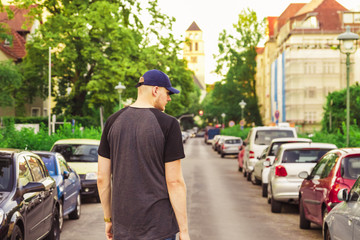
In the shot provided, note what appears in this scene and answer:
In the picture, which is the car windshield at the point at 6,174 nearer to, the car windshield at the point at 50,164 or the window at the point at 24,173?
the window at the point at 24,173

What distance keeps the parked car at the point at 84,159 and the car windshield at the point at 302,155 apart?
4672 mm

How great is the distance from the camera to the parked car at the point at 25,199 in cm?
756

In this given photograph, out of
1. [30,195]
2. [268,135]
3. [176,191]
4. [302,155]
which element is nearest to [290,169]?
[302,155]

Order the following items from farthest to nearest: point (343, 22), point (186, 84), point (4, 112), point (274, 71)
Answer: point (274, 71), point (343, 22), point (4, 112), point (186, 84)

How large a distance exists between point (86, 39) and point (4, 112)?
11681mm

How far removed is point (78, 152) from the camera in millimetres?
18094

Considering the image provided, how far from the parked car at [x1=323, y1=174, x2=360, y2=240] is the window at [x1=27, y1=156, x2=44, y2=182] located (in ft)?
13.1

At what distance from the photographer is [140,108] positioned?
448 cm

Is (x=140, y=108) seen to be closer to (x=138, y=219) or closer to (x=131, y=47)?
(x=138, y=219)

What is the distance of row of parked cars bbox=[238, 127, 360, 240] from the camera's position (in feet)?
24.6

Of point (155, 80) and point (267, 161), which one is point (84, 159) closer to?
point (267, 161)

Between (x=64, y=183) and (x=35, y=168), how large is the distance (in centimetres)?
301

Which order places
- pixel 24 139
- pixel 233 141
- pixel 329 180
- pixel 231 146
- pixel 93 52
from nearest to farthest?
pixel 329 180
pixel 24 139
pixel 93 52
pixel 231 146
pixel 233 141

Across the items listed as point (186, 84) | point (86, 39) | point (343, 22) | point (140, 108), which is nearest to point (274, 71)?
point (343, 22)
